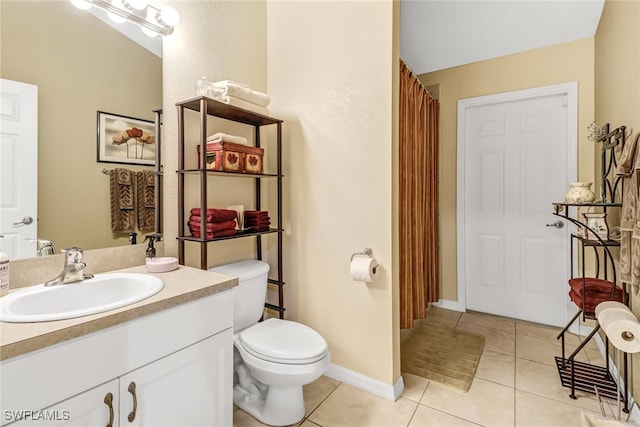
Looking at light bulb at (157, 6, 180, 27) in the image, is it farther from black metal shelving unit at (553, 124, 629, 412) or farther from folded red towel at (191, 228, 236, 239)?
black metal shelving unit at (553, 124, 629, 412)

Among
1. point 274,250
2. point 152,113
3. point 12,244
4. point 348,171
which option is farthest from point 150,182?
point 348,171

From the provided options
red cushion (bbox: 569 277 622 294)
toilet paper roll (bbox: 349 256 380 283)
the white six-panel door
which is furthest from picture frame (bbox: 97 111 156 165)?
the white six-panel door

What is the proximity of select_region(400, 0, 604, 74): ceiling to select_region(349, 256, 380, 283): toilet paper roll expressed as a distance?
7.17 feet

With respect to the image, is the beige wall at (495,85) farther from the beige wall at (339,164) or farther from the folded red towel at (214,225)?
the folded red towel at (214,225)

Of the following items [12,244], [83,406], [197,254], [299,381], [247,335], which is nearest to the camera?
[83,406]

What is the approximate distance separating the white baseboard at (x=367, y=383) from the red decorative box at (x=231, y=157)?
1337 mm

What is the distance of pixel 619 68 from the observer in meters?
1.88

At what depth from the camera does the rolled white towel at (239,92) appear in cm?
169

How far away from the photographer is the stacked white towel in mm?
1690

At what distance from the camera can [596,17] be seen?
2357mm

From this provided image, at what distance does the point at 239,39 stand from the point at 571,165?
108 inches

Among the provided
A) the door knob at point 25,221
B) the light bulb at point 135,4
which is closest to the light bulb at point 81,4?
the light bulb at point 135,4

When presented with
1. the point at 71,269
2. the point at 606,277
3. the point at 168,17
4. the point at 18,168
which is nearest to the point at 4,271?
the point at 71,269

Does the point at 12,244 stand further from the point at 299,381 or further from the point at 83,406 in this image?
the point at 299,381
